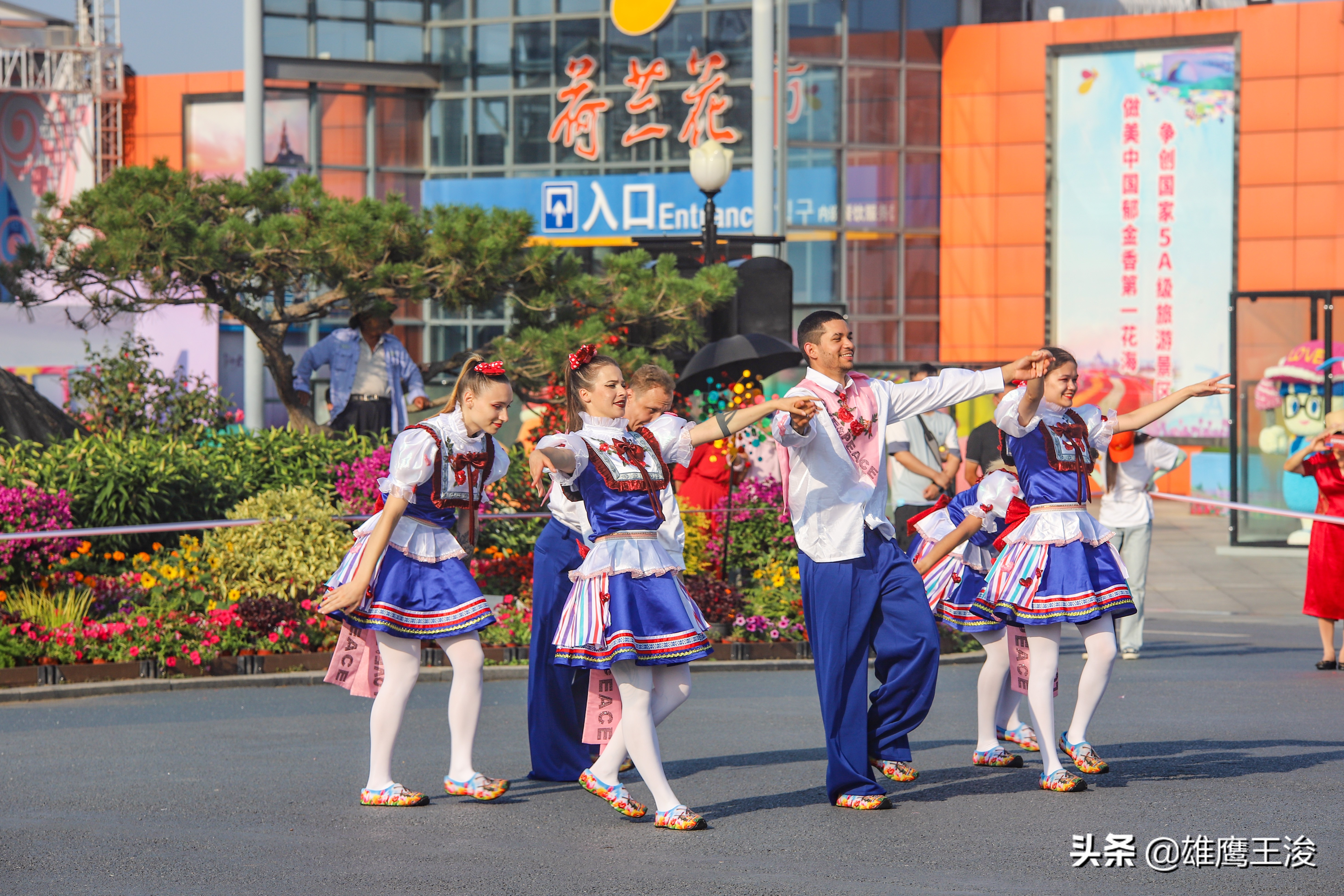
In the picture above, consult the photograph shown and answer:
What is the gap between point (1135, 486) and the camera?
12094 mm

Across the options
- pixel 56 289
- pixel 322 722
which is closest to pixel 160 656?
pixel 322 722

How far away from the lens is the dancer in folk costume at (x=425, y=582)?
21.0 ft

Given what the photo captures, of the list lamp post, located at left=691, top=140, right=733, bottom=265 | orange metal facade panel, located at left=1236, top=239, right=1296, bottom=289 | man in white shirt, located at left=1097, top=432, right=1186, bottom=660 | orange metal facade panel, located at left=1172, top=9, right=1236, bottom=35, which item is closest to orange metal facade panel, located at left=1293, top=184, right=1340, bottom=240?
orange metal facade panel, located at left=1236, top=239, right=1296, bottom=289

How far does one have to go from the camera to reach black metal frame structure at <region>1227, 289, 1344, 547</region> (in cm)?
1909

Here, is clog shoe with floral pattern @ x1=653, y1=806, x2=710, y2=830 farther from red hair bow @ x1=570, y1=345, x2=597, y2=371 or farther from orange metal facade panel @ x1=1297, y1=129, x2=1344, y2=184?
orange metal facade panel @ x1=1297, y1=129, x2=1344, y2=184

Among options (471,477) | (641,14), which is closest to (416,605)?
(471,477)

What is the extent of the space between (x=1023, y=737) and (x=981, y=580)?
2.55 feet

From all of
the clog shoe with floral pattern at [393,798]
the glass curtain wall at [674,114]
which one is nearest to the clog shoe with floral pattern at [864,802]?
the clog shoe with floral pattern at [393,798]

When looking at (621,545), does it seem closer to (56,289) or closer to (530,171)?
(56,289)

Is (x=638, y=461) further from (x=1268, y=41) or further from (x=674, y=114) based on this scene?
(x=1268, y=41)

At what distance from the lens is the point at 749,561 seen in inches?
509

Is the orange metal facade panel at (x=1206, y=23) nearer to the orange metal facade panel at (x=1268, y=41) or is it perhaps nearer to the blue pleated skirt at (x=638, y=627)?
the orange metal facade panel at (x=1268, y=41)

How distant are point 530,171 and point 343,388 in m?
15.5

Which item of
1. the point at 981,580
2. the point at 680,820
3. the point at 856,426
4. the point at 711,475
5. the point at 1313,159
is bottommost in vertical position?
the point at 680,820
